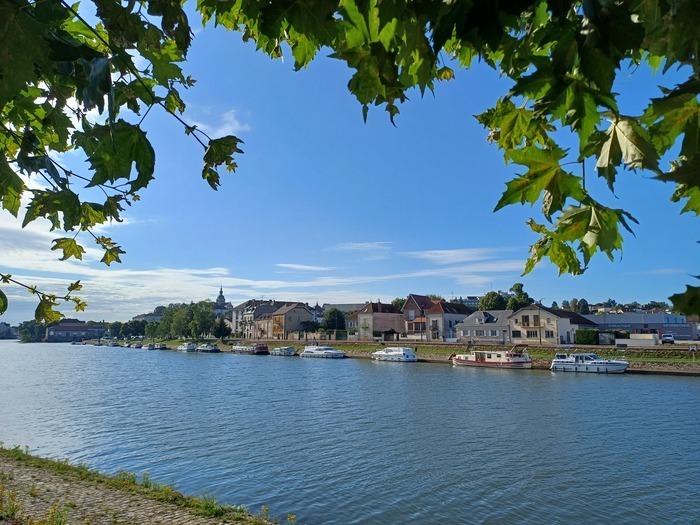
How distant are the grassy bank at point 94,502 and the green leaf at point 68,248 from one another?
28.8 ft

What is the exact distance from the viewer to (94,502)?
481 inches

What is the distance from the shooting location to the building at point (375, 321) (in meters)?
97.3

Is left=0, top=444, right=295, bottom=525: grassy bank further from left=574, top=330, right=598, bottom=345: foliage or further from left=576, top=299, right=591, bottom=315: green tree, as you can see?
left=576, top=299, right=591, bottom=315: green tree

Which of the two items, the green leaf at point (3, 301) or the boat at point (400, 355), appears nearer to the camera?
the green leaf at point (3, 301)

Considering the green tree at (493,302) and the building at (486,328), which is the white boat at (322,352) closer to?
the building at (486,328)

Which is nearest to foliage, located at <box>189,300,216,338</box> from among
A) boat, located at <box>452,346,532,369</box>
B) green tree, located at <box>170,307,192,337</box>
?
green tree, located at <box>170,307,192,337</box>

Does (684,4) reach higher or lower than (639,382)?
higher

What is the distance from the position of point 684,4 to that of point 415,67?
91 centimetres

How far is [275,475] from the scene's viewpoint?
1705cm

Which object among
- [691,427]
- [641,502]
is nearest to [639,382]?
[691,427]

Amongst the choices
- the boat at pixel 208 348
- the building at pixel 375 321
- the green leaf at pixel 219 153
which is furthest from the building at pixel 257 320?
the green leaf at pixel 219 153

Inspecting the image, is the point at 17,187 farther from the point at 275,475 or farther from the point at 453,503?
the point at 275,475

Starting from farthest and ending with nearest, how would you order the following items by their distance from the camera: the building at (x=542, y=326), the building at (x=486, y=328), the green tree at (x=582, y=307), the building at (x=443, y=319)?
the green tree at (x=582, y=307), the building at (x=443, y=319), the building at (x=486, y=328), the building at (x=542, y=326)

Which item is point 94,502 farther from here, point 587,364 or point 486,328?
point 486,328
